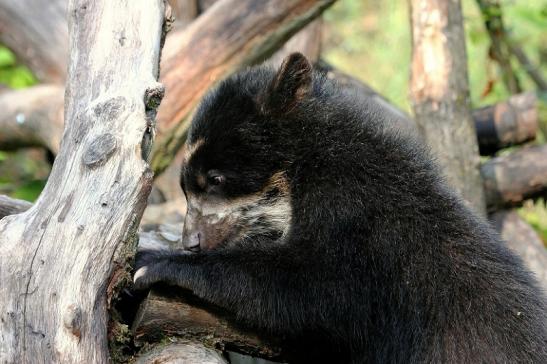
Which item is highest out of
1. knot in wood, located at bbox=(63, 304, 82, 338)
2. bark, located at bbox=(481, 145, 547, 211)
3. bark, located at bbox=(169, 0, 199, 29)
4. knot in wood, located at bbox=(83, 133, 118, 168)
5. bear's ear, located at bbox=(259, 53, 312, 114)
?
bark, located at bbox=(169, 0, 199, 29)

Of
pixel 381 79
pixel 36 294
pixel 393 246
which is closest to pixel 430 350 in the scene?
pixel 393 246

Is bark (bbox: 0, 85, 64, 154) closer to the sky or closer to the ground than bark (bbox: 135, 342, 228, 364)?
closer to the sky

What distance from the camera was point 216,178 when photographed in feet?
16.0

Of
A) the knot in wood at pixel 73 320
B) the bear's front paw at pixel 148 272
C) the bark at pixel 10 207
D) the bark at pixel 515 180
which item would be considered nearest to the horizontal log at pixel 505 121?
the bark at pixel 515 180

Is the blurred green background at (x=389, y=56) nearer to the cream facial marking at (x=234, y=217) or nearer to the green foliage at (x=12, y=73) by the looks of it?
the green foliage at (x=12, y=73)

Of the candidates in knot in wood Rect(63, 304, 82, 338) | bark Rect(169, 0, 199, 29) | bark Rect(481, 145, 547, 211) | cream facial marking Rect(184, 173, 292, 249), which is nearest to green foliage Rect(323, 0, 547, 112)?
bark Rect(481, 145, 547, 211)

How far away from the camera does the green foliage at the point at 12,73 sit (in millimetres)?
10727

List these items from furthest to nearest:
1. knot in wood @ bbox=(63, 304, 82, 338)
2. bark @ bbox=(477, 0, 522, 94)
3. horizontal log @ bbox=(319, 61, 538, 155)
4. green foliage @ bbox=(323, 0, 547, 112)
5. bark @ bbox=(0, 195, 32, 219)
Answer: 1. green foliage @ bbox=(323, 0, 547, 112)
2. bark @ bbox=(477, 0, 522, 94)
3. horizontal log @ bbox=(319, 61, 538, 155)
4. bark @ bbox=(0, 195, 32, 219)
5. knot in wood @ bbox=(63, 304, 82, 338)

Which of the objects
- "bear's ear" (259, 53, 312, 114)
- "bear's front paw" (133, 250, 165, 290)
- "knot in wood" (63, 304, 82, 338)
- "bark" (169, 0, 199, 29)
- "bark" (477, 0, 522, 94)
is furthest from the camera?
"bark" (477, 0, 522, 94)

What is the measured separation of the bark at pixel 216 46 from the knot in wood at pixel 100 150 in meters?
3.55

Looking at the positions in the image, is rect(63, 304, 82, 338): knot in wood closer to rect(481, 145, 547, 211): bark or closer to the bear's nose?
the bear's nose

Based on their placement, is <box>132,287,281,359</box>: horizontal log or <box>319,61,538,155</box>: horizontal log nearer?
<box>132,287,281,359</box>: horizontal log

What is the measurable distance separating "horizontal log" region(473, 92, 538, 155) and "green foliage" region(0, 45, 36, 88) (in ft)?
18.2

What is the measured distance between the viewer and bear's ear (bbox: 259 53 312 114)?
15.9ft
